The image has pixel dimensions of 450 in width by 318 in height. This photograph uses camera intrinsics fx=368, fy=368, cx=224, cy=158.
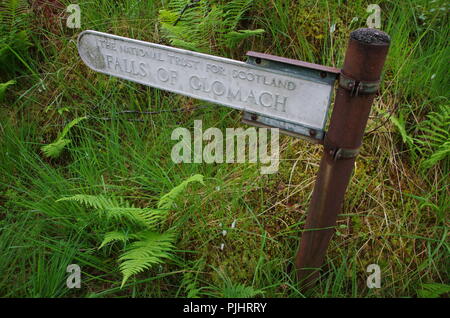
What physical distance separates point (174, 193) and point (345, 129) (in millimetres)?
915

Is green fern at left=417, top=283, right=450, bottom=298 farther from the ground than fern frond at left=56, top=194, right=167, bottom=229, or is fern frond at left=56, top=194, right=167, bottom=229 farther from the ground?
fern frond at left=56, top=194, right=167, bottom=229

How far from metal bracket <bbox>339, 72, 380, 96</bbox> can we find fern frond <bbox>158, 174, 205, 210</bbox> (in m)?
0.86

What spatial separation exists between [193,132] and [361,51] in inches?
57.1

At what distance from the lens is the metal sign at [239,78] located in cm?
134

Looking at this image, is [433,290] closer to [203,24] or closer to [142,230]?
[142,230]

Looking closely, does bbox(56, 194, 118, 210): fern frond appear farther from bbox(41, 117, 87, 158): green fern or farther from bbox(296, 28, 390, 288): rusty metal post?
bbox(296, 28, 390, 288): rusty metal post

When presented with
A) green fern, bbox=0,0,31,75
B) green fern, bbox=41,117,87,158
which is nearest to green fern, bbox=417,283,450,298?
green fern, bbox=41,117,87,158

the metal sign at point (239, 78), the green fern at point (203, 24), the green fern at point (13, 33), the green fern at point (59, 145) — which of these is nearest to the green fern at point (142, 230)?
the metal sign at point (239, 78)

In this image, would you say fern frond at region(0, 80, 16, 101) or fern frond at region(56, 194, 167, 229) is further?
fern frond at region(0, 80, 16, 101)

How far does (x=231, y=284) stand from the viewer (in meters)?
1.78

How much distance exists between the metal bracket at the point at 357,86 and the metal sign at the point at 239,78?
0.15 ft

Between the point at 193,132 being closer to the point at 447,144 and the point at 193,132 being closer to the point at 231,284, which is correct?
the point at 231,284

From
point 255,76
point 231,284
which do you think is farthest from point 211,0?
point 231,284

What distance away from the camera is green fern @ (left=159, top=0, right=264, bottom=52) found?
2447mm
